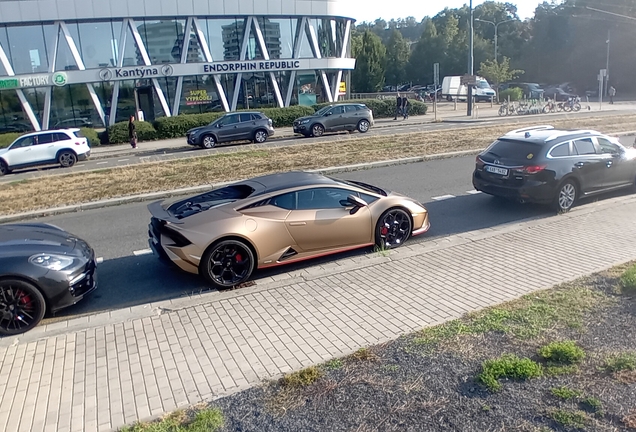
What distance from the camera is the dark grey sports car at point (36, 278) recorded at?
19.3 feet

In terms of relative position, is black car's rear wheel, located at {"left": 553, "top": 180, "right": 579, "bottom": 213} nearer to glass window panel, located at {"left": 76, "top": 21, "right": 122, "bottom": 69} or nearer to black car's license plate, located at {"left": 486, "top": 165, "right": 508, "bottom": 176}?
black car's license plate, located at {"left": 486, "top": 165, "right": 508, "bottom": 176}

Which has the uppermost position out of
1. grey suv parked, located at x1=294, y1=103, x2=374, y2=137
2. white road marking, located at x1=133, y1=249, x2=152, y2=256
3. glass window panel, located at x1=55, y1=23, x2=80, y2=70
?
glass window panel, located at x1=55, y1=23, x2=80, y2=70

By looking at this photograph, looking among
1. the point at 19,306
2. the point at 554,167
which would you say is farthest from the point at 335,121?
the point at 19,306

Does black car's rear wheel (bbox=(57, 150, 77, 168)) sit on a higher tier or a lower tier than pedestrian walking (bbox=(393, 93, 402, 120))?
lower

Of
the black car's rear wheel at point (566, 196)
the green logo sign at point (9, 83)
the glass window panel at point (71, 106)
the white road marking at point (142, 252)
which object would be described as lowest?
the white road marking at point (142, 252)

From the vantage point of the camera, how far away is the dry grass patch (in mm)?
14039

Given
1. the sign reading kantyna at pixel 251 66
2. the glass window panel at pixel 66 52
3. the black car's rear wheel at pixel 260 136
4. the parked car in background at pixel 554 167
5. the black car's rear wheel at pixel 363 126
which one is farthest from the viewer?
the sign reading kantyna at pixel 251 66

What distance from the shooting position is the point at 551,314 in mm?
5258

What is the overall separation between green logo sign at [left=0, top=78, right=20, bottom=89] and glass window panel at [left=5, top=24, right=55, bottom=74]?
0.92 metres

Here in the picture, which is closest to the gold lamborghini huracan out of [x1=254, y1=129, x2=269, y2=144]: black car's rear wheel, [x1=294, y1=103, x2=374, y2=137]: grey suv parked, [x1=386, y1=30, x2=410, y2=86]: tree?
[x1=254, y1=129, x2=269, y2=144]: black car's rear wheel

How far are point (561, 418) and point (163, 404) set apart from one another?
289 centimetres

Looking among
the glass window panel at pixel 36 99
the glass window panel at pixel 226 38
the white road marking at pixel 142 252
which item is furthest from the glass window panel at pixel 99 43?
the white road marking at pixel 142 252

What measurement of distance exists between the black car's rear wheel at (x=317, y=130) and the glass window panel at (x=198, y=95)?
44.8 feet

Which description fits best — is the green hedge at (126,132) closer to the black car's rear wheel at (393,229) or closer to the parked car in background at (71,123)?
the parked car in background at (71,123)
